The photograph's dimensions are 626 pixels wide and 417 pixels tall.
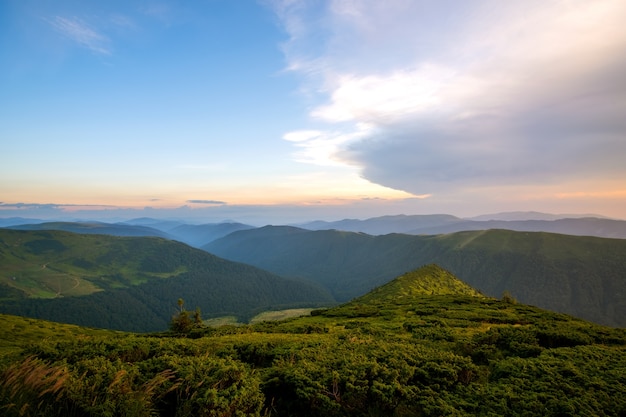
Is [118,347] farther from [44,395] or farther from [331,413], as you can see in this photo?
[331,413]

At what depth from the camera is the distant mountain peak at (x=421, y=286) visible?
10289 cm

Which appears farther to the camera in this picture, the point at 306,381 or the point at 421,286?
the point at 421,286

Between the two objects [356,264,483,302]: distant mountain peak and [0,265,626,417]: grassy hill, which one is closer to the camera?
[0,265,626,417]: grassy hill

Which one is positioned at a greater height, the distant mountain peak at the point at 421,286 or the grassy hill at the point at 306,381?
the grassy hill at the point at 306,381

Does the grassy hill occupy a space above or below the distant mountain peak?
above

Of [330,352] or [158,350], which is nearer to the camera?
[158,350]

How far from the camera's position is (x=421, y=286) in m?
115

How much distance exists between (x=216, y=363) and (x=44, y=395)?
5.93 m

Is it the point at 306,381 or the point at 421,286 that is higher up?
the point at 306,381

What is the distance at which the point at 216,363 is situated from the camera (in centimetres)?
1377

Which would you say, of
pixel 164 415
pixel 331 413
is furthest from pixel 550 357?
pixel 164 415

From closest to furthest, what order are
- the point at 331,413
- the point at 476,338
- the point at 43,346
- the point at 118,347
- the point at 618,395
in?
the point at 331,413, the point at 618,395, the point at 43,346, the point at 118,347, the point at 476,338

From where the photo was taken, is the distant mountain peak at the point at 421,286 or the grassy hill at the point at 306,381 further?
the distant mountain peak at the point at 421,286

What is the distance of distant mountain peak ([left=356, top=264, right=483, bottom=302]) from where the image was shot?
338ft
